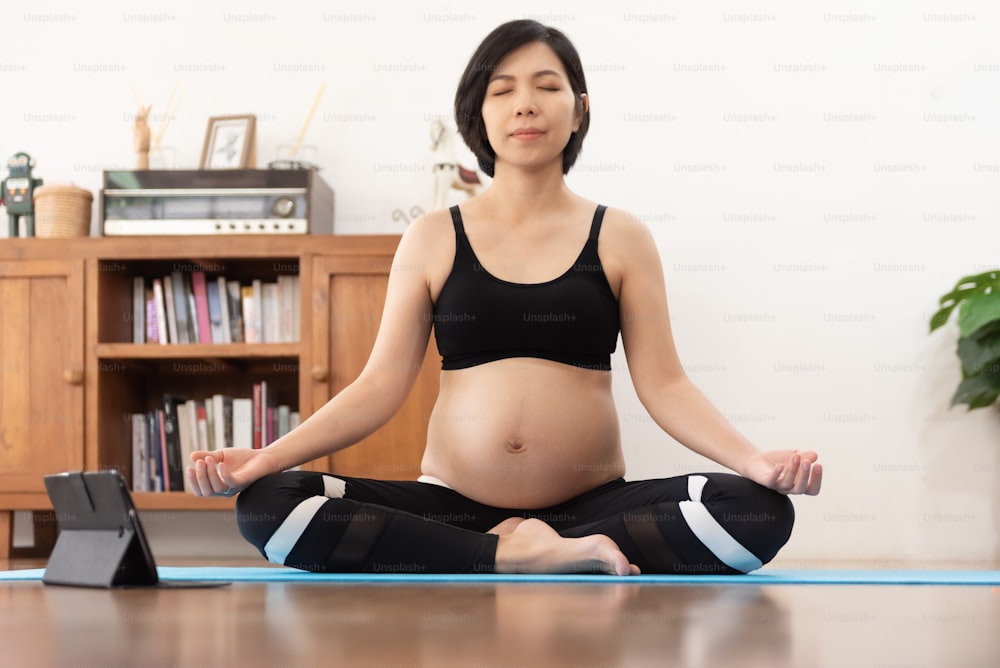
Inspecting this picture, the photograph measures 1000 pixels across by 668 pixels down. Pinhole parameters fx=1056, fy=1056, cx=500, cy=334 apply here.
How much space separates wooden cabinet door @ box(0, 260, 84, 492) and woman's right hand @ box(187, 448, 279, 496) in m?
1.78

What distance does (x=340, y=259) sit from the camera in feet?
10.5

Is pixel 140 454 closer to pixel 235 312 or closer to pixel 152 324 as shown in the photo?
pixel 152 324

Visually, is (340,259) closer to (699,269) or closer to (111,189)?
(111,189)

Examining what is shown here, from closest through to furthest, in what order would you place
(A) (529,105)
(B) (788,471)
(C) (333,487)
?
(B) (788,471) < (C) (333,487) < (A) (529,105)

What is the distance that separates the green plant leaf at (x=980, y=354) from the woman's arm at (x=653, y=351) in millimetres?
1680

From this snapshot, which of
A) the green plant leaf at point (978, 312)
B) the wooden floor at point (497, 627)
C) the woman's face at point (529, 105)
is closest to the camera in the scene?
the wooden floor at point (497, 627)

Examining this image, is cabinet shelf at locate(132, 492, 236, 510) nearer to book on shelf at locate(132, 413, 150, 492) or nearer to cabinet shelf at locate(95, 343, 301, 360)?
book on shelf at locate(132, 413, 150, 492)

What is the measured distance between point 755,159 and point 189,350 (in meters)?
1.94

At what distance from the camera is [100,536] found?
1406 mm

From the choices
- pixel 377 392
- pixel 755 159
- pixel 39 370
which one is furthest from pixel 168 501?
pixel 755 159

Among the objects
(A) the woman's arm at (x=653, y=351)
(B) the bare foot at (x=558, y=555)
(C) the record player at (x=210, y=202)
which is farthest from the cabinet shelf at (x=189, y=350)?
(B) the bare foot at (x=558, y=555)

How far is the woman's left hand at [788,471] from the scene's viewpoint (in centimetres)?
152

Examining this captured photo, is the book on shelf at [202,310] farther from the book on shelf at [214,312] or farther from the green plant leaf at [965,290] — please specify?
the green plant leaf at [965,290]

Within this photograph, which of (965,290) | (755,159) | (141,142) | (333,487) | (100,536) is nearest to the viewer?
(100,536)
